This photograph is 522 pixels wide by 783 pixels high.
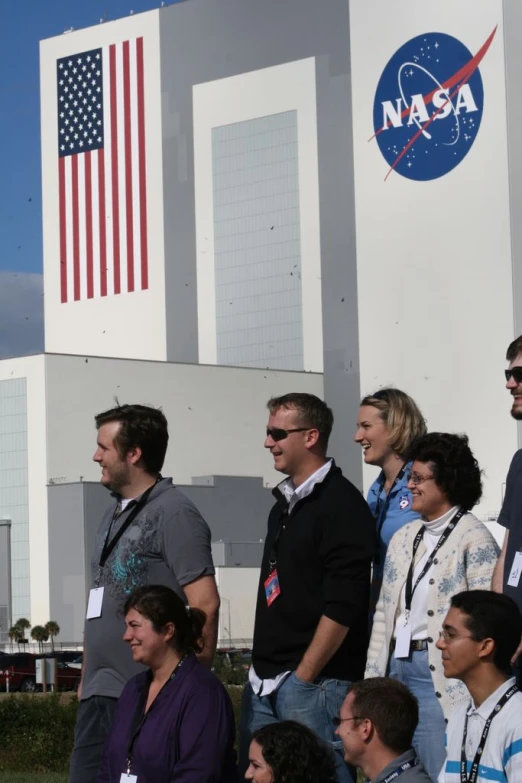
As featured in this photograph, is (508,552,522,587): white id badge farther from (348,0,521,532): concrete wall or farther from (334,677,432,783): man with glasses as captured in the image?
(348,0,521,532): concrete wall

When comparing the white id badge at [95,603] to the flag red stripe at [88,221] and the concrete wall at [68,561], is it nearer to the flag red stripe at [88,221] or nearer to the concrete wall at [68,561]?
the concrete wall at [68,561]

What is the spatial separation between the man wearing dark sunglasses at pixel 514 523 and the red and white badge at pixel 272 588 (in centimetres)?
100

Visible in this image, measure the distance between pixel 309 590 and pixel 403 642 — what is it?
0.47m

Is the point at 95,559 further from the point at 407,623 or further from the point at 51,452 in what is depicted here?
the point at 51,452

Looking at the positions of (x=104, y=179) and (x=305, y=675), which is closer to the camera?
(x=305, y=675)

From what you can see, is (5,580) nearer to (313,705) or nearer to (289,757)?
(313,705)

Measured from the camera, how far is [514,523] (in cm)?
581

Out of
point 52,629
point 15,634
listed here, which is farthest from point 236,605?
point 15,634

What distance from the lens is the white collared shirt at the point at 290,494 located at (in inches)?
→ 243

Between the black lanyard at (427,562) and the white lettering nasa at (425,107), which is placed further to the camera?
the white lettering nasa at (425,107)

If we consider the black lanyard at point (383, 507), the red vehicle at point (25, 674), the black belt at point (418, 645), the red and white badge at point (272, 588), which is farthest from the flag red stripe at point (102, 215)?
the black belt at point (418, 645)

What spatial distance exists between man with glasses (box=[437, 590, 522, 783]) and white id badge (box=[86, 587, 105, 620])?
5.98 feet

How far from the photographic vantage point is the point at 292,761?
4902mm

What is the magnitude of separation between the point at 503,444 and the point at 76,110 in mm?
22629
